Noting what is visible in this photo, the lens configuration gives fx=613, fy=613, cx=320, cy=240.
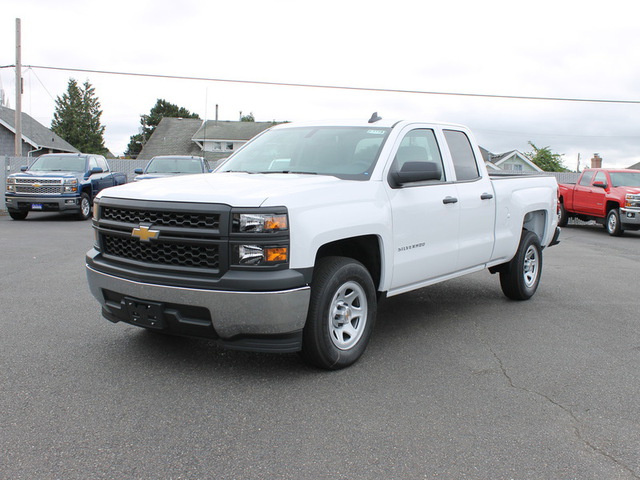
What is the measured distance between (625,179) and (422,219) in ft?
48.0

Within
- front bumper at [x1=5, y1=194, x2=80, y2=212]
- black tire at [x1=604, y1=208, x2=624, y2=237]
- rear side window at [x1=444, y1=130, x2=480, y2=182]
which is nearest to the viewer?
rear side window at [x1=444, y1=130, x2=480, y2=182]

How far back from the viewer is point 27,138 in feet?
130

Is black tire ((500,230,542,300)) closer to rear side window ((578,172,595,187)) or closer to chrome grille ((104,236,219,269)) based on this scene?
chrome grille ((104,236,219,269))

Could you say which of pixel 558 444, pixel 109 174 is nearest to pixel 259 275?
pixel 558 444

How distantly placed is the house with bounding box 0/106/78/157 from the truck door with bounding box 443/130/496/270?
105 ft

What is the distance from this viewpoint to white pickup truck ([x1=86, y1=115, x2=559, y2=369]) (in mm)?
4059

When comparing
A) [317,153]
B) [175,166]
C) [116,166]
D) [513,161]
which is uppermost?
[513,161]

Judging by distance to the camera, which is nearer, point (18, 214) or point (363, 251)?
point (363, 251)

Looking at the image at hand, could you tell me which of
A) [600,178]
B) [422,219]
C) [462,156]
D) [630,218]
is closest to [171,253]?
[422,219]

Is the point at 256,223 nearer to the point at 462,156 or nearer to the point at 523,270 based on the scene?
the point at 462,156

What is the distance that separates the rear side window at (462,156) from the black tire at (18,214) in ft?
47.3

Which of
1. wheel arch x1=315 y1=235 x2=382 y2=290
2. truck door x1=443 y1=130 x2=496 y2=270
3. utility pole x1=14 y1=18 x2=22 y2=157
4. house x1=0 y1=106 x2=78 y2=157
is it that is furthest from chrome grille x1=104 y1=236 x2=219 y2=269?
house x1=0 y1=106 x2=78 y2=157

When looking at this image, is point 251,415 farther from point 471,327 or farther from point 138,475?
point 471,327

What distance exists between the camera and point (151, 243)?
431 cm
